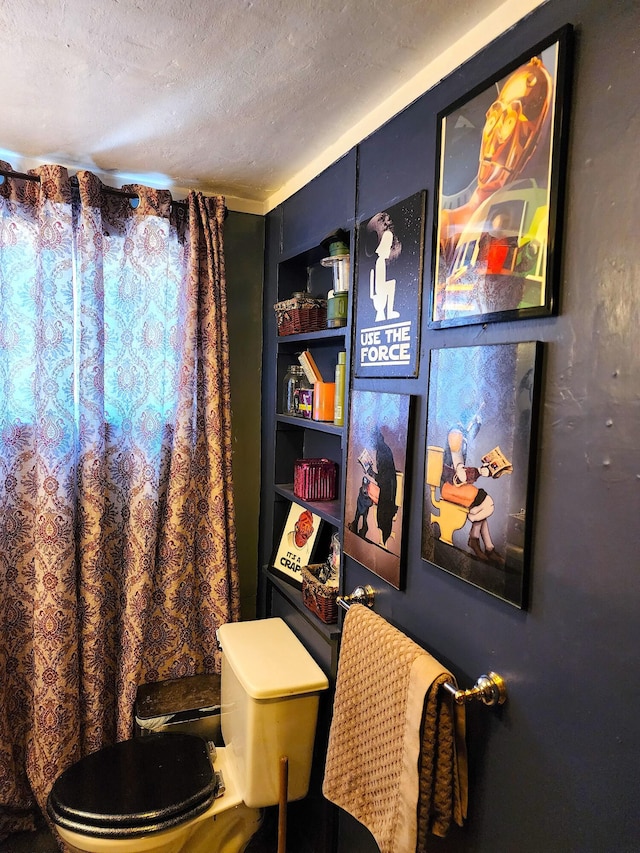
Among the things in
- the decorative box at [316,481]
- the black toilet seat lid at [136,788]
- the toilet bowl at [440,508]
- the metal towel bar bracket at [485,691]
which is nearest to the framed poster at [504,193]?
the toilet bowl at [440,508]

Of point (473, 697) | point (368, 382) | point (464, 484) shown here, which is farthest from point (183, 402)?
point (473, 697)

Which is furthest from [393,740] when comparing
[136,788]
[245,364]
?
[245,364]

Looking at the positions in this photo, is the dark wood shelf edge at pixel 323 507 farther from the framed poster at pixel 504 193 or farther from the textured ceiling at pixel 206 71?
the textured ceiling at pixel 206 71

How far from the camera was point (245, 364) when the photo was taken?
2.20 meters

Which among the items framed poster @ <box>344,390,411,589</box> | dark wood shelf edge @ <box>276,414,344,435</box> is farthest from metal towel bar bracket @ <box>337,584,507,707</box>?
dark wood shelf edge @ <box>276,414,344,435</box>

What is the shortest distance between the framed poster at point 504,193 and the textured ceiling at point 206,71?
0.18 m

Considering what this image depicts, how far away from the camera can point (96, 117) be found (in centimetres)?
150

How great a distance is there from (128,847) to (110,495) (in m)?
1.05

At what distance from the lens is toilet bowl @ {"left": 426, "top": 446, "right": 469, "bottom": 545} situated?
3.51 ft

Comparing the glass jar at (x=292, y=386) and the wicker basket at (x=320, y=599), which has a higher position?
the glass jar at (x=292, y=386)

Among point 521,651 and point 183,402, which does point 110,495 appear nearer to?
point 183,402

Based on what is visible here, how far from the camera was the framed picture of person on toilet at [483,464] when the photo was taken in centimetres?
91

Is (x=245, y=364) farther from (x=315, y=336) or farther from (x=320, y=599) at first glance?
(x=320, y=599)

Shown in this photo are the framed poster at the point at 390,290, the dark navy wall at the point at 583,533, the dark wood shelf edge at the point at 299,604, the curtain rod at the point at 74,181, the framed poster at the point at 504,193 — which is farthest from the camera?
the curtain rod at the point at 74,181
